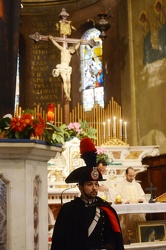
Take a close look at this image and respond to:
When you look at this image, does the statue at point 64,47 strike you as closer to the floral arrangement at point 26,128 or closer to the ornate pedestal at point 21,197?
the floral arrangement at point 26,128

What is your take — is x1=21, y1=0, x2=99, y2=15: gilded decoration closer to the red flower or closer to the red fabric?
the red flower

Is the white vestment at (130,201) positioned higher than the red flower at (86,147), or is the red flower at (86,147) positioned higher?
the red flower at (86,147)

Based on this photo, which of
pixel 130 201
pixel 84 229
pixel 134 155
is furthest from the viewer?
pixel 134 155

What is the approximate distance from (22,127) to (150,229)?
197 inches

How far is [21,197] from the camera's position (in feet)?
15.4

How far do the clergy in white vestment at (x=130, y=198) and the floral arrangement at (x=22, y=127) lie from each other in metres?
4.44

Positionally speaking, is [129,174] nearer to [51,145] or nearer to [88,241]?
[51,145]

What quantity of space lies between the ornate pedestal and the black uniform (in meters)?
0.42

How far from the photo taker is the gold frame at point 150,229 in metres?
9.19

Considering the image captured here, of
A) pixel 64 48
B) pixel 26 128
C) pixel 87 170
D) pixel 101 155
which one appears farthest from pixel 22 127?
pixel 64 48

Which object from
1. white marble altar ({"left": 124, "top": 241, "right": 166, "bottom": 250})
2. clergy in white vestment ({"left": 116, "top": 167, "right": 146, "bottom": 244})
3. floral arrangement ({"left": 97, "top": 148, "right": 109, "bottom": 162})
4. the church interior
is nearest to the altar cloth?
the church interior

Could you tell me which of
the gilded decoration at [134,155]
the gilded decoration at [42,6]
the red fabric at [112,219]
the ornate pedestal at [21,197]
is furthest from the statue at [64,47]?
the red fabric at [112,219]

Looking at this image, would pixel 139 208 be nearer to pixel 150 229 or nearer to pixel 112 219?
pixel 150 229

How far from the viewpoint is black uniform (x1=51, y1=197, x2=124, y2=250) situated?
4242mm
